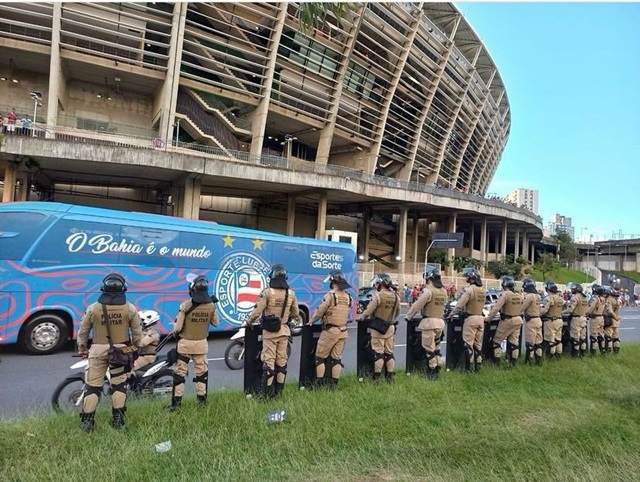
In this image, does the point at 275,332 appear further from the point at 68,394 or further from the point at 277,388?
the point at 68,394

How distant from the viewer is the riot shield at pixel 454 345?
7848 mm

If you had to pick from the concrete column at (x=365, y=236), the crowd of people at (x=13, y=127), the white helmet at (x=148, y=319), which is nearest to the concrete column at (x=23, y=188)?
the crowd of people at (x=13, y=127)

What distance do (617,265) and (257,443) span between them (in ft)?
355

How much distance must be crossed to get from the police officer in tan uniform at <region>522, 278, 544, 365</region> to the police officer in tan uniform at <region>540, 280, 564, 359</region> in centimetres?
54

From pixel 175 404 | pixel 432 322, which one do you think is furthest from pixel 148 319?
pixel 432 322

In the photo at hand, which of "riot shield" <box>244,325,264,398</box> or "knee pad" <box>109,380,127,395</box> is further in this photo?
"riot shield" <box>244,325,264,398</box>

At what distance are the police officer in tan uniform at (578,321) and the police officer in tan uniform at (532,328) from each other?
5.98 feet

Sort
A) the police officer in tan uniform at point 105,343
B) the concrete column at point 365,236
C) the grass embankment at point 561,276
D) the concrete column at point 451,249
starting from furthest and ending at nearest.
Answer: the grass embankment at point 561,276
the concrete column at point 451,249
the concrete column at point 365,236
the police officer in tan uniform at point 105,343

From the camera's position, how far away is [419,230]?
173 feet

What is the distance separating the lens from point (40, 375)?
7316mm

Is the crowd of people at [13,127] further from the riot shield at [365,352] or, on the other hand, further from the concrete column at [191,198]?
the riot shield at [365,352]

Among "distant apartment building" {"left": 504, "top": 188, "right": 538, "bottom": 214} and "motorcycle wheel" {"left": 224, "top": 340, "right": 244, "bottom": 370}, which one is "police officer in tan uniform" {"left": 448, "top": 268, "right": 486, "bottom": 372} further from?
"distant apartment building" {"left": 504, "top": 188, "right": 538, "bottom": 214}

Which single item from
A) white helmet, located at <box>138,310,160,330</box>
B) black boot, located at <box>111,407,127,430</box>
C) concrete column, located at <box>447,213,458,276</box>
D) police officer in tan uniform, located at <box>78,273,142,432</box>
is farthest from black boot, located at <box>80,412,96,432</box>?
concrete column, located at <box>447,213,458,276</box>

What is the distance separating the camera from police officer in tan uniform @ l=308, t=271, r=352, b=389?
6.32m
